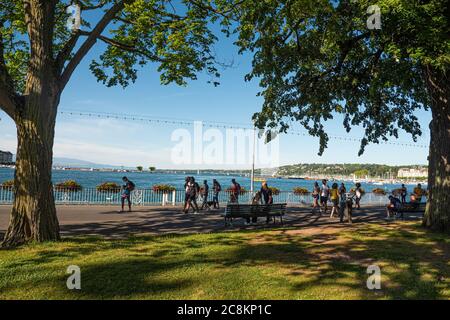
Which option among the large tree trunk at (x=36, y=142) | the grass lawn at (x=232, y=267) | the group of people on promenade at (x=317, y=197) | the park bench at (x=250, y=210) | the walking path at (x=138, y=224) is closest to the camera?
the grass lawn at (x=232, y=267)

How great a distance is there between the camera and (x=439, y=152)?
440 inches

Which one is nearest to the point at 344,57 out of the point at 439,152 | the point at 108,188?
the point at 439,152

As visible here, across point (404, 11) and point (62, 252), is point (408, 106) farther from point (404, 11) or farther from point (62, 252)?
point (62, 252)

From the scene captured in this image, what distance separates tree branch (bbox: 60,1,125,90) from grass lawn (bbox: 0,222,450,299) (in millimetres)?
4473

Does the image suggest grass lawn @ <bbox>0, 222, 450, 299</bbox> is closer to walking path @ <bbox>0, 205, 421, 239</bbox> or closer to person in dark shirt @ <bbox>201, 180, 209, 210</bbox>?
walking path @ <bbox>0, 205, 421, 239</bbox>

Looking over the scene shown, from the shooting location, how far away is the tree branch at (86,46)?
31.2 ft

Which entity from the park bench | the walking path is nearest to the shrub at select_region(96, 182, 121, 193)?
the walking path

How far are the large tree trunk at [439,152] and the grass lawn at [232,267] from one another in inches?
57.6

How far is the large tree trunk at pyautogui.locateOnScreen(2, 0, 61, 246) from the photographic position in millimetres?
8625

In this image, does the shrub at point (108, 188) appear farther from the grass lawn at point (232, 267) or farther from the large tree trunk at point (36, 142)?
the large tree trunk at point (36, 142)

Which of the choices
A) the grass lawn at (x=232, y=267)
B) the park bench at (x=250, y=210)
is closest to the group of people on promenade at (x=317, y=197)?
the park bench at (x=250, y=210)

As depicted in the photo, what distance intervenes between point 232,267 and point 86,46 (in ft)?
24.0
